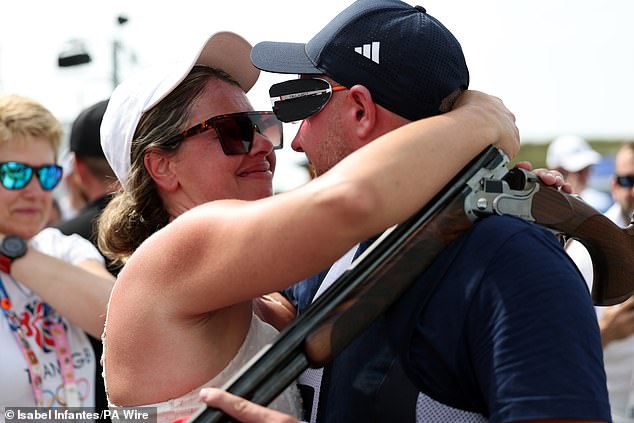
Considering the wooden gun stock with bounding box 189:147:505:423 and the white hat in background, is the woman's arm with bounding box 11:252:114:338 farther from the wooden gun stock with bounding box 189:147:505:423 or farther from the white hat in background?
the white hat in background

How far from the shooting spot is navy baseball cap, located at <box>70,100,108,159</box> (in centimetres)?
474

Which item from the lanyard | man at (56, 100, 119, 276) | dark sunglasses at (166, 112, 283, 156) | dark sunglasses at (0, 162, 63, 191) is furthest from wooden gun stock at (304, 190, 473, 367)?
man at (56, 100, 119, 276)

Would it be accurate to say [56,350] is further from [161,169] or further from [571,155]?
[571,155]

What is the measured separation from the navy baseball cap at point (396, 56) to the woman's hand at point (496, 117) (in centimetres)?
9

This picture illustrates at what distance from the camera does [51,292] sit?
3.62 metres

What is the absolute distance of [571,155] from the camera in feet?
29.2

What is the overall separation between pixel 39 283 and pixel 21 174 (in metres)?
0.59

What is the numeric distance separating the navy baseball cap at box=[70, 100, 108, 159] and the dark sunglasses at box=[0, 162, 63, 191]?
794 millimetres

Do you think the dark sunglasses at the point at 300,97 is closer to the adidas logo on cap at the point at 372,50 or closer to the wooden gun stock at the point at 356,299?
the adidas logo on cap at the point at 372,50

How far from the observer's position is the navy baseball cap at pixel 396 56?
6.66 feet

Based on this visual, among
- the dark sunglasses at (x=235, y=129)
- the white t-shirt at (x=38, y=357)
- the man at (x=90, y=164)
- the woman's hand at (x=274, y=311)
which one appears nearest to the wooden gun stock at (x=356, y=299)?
the woman's hand at (x=274, y=311)

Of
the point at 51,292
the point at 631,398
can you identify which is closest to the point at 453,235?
the point at 51,292

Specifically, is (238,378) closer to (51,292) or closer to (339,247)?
(339,247)

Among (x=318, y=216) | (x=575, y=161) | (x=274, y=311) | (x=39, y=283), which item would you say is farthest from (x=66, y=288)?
(x=575, y=161)
